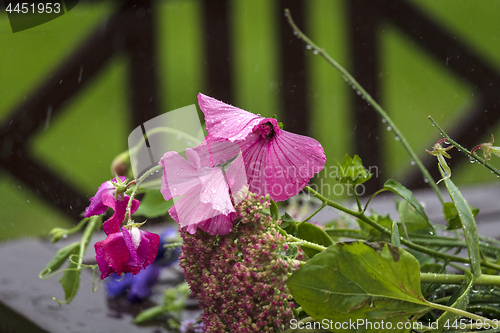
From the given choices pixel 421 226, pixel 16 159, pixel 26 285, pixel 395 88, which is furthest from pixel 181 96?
Result: pixel 421 226

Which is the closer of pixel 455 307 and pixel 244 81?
pixel 455 307

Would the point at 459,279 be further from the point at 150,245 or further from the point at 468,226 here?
the point at 150,245

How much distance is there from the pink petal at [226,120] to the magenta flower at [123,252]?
60 millimetres

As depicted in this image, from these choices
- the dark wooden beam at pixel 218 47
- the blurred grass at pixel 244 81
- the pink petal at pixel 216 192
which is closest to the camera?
the pink petal at pixel 216 192

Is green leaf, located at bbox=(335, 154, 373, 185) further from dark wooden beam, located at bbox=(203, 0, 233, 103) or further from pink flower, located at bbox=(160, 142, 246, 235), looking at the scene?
dark wooden beam, located at bbox=(203, 0, 233, 103)

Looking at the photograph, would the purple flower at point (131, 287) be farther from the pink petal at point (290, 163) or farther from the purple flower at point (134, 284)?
the pink petal at point (290, 163)

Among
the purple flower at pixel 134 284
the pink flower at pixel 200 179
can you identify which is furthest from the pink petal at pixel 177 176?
the purple flower at pixel 134 284

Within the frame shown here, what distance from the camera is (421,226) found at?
1.13ft

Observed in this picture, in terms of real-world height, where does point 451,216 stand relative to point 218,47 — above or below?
below

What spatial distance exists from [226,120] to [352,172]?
0.09 m

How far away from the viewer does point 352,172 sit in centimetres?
25

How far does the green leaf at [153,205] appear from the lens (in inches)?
13.4

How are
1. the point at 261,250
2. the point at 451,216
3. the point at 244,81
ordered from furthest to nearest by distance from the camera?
the point at 244,81 → the point at 451,216 → the point at 261,250

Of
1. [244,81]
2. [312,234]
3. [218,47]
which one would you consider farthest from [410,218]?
[244,81]
